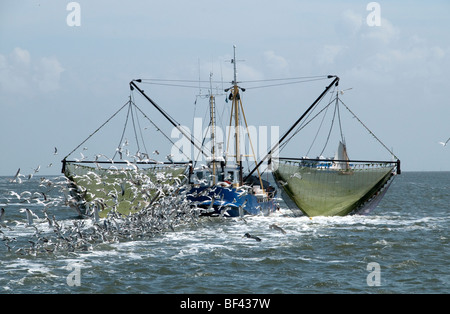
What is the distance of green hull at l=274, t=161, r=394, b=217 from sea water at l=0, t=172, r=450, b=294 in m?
4.53

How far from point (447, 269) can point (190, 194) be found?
66.3 ft

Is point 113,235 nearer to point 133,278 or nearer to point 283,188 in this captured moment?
point 133,278

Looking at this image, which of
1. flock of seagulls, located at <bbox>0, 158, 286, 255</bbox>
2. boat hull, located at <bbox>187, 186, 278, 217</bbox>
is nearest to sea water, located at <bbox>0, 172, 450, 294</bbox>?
flock of seagulls, located at <bbox>0, 158, 286, 255</bbox>

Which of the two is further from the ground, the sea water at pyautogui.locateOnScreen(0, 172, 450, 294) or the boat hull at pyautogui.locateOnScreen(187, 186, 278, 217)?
the boat hull at pyautogui.locateOnScreen(187, 186, 278, 217)

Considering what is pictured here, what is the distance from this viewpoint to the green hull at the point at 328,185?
41438 mm

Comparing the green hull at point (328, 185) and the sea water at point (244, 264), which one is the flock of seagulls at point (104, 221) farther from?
the green hull at point (328, 185)

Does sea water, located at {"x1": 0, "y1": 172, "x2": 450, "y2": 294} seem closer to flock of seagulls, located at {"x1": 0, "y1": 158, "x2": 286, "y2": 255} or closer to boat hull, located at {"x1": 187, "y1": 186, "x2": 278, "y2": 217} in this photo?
flock of seagulls, located at {"x1": 0, "y1": 158, "x2": 286, "y2": 255}

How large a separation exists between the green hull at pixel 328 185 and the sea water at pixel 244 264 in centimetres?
453

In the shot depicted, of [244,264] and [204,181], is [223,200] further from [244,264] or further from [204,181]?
[244,264]

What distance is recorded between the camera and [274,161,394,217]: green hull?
41.4m

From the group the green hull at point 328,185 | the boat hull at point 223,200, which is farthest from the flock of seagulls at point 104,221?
the green hull at point 328,185

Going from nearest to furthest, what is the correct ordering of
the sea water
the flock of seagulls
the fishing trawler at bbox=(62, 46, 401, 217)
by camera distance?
the sea water < the flock of seagulls < the fishing trawler at bbox=(62, 46, 401, 217)

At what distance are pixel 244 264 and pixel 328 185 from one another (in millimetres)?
17798
